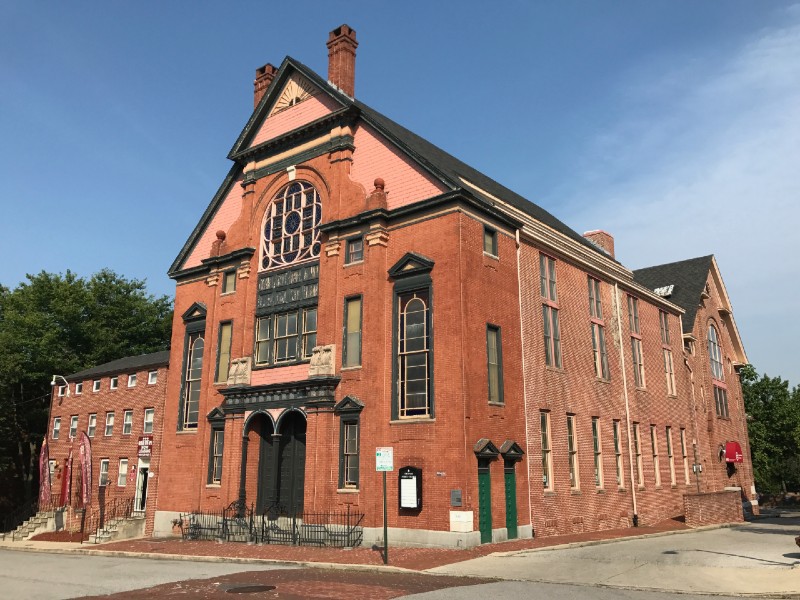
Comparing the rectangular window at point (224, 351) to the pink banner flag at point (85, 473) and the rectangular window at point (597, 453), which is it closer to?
the pink banner flag at point (85, 473)

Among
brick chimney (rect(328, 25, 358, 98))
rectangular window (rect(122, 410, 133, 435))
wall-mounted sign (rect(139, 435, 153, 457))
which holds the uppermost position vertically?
brick chimney (rect(328, 25, 358, 98))

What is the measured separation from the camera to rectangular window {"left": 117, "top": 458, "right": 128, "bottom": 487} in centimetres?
3678

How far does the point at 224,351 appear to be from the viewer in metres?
29.8

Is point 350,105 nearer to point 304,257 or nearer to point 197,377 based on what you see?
point 304,257

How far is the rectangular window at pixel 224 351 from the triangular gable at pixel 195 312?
5.69 ft

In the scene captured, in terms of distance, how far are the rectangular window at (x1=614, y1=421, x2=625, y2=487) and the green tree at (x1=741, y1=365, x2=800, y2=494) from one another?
2416 cm

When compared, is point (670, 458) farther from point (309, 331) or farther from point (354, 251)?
point (354, 251)

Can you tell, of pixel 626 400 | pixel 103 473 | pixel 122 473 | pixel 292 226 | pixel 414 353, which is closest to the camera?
pixel 414 353

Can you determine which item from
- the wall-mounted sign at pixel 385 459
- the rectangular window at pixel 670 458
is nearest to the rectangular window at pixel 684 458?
the rectangular window at pixel 670 458

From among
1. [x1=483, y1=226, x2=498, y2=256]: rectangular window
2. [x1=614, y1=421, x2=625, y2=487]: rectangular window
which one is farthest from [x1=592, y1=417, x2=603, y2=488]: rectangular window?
[x1=483, y1=226, x2=498, y2=256]: rectangular window

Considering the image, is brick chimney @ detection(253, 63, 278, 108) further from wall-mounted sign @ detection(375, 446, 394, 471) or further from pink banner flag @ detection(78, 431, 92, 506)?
wall-mounted sign @ detection(375, 446, 394, 471)

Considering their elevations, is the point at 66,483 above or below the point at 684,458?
below

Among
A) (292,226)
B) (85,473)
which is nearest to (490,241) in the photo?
(292,226)

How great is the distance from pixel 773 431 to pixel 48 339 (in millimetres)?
57666
